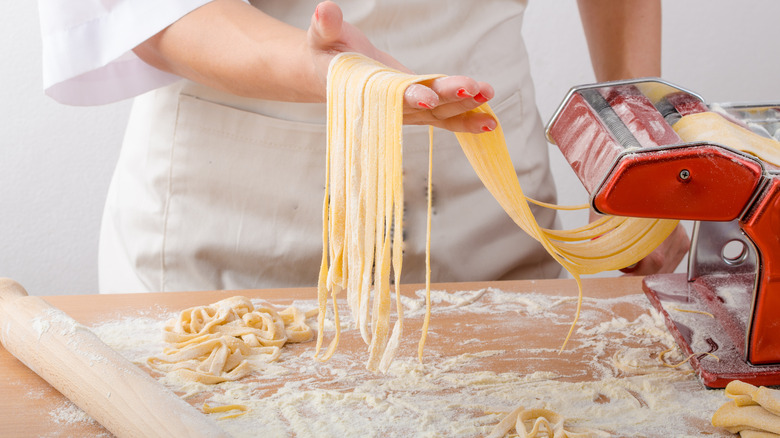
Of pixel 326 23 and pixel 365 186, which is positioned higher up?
pixel 326 23

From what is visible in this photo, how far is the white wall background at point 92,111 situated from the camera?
10.2 feet

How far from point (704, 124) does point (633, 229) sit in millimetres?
206

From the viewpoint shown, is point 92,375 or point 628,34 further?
point 628,34

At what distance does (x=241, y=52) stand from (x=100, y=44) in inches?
14.6

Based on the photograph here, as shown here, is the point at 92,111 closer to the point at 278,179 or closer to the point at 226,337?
the point at 278,179

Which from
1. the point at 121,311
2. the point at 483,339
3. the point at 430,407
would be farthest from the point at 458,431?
the point at 121,311

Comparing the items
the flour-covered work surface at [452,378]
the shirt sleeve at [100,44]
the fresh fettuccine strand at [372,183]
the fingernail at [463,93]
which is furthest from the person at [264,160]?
the fingernail at [463,93]

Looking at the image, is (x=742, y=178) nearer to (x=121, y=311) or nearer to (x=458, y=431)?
(x=458, y=431)

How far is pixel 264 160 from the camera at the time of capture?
1575 millimetres

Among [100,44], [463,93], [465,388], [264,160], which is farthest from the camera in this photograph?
[264,160]

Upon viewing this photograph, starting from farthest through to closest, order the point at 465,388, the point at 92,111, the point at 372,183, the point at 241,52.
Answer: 1. the point at 92,111
2. the point at 241,52
3. the point at 465,388
4. the point at 372,183

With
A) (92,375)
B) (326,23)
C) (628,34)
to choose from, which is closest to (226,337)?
(92,375)

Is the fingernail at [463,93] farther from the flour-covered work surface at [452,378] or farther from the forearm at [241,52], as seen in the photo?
the flour-covered work surface at [452,378]

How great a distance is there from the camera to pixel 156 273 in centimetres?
165
